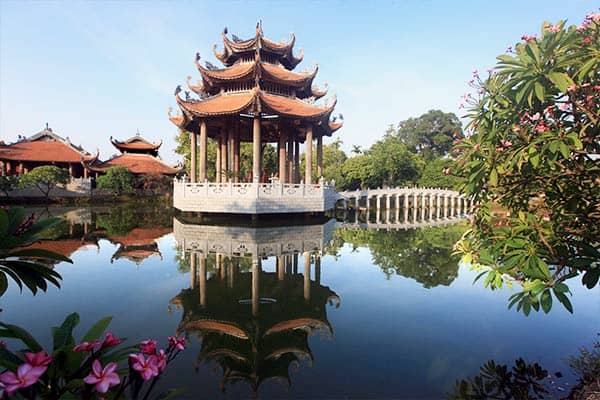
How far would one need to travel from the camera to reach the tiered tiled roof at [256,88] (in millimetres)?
16531

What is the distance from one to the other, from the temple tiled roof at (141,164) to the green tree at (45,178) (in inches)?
217

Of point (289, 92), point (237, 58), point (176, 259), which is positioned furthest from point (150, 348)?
point (237, 58)

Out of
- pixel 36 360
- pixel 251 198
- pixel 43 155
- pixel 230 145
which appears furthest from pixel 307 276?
pixel 43 155

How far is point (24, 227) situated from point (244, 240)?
8597 millimetres

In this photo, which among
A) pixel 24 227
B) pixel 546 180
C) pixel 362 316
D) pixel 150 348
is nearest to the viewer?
pixel 150 348

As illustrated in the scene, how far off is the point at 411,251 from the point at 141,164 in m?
31.4

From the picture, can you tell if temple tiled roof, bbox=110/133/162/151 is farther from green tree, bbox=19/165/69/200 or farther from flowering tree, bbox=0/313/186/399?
flowering tree, bbox=0/313/186/399

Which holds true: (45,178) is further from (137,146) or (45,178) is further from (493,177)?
(493,177)

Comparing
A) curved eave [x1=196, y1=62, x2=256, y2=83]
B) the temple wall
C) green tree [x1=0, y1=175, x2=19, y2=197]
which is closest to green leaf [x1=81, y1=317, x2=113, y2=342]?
the temple wall

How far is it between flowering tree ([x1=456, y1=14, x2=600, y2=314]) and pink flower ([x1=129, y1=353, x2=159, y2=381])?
2610 millimetres

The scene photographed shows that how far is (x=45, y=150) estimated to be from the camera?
30.2 meters

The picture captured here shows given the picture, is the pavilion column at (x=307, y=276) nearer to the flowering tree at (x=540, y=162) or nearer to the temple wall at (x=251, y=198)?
the flowering tree at (x=540, y=162)

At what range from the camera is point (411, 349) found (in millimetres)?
3658

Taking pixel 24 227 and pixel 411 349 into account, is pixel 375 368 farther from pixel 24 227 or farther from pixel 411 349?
pixel 24 227
